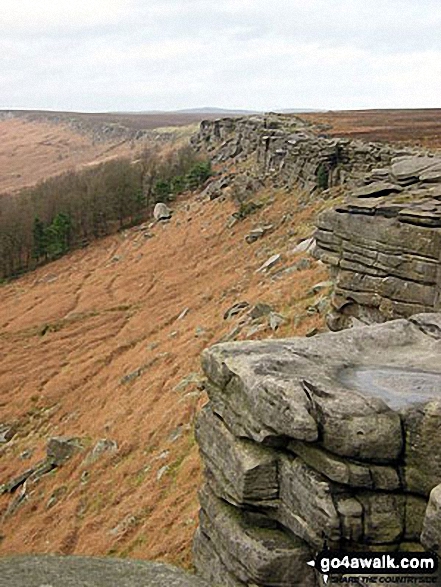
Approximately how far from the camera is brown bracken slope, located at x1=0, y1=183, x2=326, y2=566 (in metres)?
21.9

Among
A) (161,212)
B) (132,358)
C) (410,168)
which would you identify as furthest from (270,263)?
(161,212)

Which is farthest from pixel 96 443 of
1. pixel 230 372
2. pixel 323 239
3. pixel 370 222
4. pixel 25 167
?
pixel 25 167

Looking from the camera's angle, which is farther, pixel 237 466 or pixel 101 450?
pixel 101 450

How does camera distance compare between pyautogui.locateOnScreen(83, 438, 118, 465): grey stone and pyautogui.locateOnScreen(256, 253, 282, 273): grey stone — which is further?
pyautogui.locateOnScreen(256, 253, 282, 273): grey stone

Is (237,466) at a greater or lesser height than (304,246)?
greater

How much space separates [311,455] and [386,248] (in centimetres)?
1046

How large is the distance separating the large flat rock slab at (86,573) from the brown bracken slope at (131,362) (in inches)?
316

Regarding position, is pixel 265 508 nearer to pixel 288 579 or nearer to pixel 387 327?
pixel 288 579

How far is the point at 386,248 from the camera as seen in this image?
67.0ft

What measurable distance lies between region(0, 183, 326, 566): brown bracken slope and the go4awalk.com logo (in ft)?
23.4

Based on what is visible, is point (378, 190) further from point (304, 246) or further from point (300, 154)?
point (300, 154)

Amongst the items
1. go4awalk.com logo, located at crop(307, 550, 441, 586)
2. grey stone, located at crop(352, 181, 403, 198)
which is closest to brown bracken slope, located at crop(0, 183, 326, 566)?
grey stone, located at crop(352, 181, 403, 198)

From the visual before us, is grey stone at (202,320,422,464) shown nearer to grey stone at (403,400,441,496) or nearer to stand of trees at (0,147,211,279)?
grey stone at (403,400,441,496)

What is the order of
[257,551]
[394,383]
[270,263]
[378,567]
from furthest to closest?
[270,263] < [394,383] < [257,551] < [378,567]
